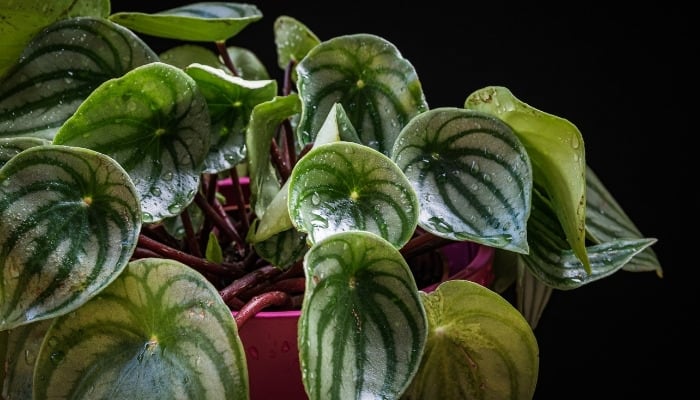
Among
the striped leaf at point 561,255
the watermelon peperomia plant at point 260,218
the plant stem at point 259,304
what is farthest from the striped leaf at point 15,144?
the striped leaf at point 561,255

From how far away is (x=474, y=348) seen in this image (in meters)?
0.67

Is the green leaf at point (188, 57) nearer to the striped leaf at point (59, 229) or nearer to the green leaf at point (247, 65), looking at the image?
the green leaf at point (247, 65)

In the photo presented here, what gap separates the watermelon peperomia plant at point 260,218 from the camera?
596 millimetres

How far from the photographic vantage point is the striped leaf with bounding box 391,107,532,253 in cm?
69

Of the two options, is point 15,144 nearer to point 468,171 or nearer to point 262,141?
point 262,141

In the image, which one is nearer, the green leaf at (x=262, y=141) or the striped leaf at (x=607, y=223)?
the green leaf at (x=262, y=141)

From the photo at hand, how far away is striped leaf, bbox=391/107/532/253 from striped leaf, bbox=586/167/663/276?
22 centimetres

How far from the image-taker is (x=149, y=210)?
2.27 ft

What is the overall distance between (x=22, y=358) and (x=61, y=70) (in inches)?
11.0

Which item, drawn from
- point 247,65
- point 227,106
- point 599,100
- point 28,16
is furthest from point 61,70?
point 599,100

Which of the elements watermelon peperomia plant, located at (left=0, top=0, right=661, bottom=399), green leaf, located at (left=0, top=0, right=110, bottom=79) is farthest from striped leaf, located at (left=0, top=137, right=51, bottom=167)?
green leaf, located at (left=0, top=0, right=110, bottom=79)

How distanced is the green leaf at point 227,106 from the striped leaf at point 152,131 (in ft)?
0.11

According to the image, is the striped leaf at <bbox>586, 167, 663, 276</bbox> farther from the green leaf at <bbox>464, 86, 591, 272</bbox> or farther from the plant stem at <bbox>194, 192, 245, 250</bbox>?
the plant stem at <bbox>194, 192, 245, 250</bbox>

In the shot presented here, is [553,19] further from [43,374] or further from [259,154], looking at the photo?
[43,374]
